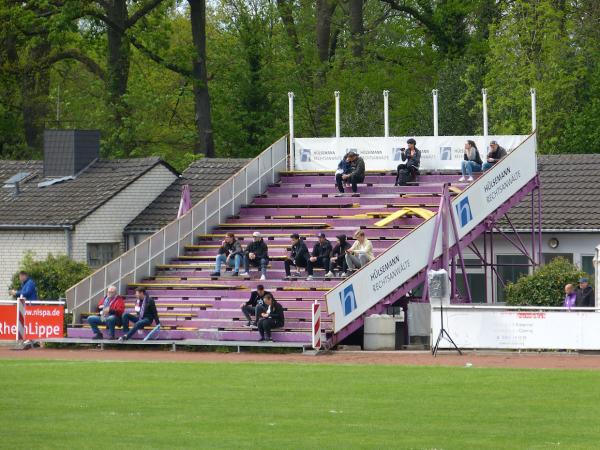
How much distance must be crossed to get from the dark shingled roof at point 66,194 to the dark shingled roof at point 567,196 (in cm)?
1161

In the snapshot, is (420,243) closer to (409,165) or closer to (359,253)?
(359,253)

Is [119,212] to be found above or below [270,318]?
above

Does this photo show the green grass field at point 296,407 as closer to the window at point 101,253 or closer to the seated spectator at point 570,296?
the seated spectator at point 570,296

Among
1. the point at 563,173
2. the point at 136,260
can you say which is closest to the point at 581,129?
Result: the point at 563,173

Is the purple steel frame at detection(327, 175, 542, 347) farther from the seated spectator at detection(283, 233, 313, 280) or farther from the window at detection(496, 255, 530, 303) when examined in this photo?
the seated spectator at detection(283, 233, 313, 280)

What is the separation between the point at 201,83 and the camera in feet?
202

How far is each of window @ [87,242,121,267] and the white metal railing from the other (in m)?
4.62

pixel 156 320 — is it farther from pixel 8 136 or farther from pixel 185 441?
pixel 8 136

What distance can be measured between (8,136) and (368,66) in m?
16.3

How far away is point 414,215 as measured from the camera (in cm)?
3941

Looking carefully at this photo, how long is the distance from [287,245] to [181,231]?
3.32 metres

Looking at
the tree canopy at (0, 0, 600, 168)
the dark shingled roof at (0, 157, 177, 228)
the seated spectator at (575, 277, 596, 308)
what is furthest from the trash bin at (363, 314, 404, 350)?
the tree canopy at (0, 0, 600, 168)

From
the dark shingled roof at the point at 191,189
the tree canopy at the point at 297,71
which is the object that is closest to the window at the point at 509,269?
the dark shingled roof at the point at 191,189

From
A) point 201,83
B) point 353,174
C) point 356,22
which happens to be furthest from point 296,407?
point 356,22
